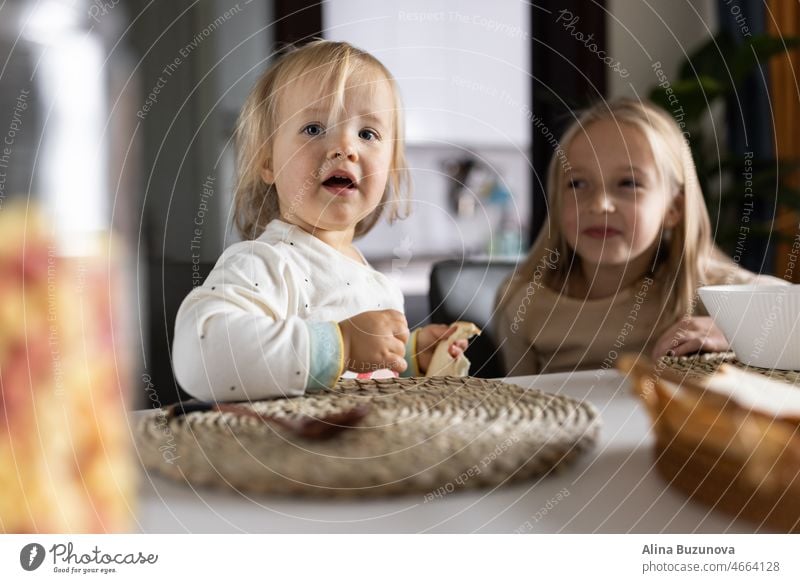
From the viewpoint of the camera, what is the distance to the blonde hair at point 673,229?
0.39 m

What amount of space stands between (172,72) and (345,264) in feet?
0.40

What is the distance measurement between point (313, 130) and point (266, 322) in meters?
0.09

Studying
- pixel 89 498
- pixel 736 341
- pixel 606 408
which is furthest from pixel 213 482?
pixel 736 341

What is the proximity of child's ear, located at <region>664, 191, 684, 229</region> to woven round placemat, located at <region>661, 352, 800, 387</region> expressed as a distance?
82 mm

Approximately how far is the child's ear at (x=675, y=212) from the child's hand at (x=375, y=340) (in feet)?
0.61

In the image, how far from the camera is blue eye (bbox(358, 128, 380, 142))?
32 cm

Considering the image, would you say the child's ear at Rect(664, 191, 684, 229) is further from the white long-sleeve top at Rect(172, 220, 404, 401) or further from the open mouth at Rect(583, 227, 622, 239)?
the white long-sleeve top at Rect(172, 220, 404, 401)

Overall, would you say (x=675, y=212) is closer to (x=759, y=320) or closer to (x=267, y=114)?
(x=759, y=320)

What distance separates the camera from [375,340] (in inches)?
12.8

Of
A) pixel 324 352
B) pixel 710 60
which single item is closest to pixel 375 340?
pixel 324 352

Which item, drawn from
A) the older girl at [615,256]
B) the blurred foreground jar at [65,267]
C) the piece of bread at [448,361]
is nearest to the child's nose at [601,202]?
the older girl at [615,256]

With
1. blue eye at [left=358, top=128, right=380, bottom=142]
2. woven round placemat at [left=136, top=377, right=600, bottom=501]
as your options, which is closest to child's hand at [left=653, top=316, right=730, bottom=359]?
woven round placemat at [left=136, top=377, right=600, bottom=501]

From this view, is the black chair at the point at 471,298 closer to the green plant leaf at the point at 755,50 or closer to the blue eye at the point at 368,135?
the blue eye at the point at 368,135

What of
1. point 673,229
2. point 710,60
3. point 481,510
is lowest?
point 481,510
